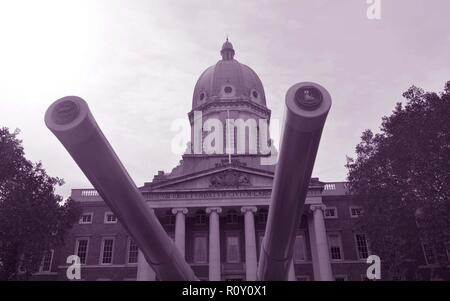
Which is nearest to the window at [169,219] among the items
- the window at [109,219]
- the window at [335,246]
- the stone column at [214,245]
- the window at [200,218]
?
the window at [200,218]

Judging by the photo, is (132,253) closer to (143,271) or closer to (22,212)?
(143,271)

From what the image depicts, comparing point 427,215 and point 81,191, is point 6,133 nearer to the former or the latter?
point 81,191

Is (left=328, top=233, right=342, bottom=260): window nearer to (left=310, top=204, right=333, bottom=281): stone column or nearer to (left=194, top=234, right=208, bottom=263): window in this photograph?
(left=310, top=204, right=333, bottom=281): stone column

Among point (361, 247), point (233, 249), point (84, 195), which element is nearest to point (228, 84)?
point (84, 195)

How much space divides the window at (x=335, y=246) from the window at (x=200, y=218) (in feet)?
41.5

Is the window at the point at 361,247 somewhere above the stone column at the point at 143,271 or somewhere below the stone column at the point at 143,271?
above

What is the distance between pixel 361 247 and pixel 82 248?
27579mm

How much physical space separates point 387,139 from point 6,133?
2472 centimetres

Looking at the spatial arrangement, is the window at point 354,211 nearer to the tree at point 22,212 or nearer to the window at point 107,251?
the window at point 107,251

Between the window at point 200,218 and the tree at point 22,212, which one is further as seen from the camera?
the window at point 200,218

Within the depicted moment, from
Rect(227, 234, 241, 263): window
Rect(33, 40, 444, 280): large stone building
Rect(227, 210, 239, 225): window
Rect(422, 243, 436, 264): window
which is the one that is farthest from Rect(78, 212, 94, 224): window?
Rect(422, 243, 436, 264): window

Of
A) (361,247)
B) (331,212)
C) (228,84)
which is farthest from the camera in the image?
(228,84)

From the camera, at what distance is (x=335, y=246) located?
38531 mm

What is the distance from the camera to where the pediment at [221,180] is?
37656mm
